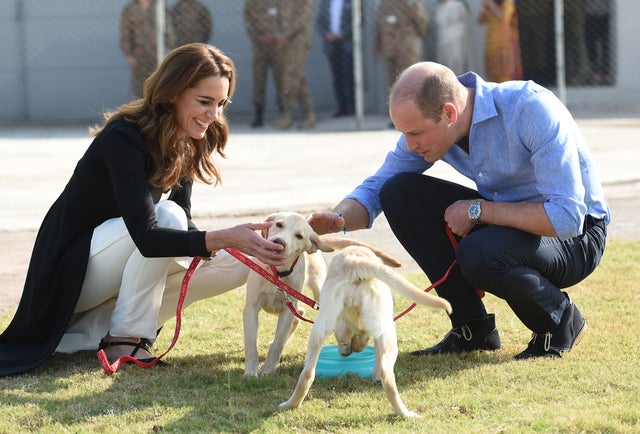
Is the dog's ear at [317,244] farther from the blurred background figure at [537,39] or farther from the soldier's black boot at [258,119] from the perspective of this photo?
the blurred background figure at [537,39]

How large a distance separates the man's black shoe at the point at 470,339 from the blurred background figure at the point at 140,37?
9854 mm

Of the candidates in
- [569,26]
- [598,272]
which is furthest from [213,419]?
[569,26]

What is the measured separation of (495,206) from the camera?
441cm

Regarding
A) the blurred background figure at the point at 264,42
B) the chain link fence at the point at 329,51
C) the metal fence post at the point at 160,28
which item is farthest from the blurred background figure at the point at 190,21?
the metal fence post at the point at 160,28

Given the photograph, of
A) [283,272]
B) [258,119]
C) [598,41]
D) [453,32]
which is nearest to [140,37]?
[258,119]

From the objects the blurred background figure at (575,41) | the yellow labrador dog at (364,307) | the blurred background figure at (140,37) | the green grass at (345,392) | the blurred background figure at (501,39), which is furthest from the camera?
the blurred background figure at (575,41)

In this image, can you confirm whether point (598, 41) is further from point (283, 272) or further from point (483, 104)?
point (283, 272)

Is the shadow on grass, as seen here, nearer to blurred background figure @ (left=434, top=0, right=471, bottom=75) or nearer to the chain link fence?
the chain link fence

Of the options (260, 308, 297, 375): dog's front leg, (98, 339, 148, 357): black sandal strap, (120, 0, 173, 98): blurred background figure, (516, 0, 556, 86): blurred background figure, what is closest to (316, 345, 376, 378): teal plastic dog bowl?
(260, 308, 297, 375): dog's front leg

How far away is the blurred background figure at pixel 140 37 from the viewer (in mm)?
14164

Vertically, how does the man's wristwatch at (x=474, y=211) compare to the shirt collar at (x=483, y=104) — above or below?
below

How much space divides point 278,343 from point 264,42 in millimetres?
10742

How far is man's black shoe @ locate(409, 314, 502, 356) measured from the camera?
475 centimetres

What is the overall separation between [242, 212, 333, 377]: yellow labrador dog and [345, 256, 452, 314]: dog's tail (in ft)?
1.50
